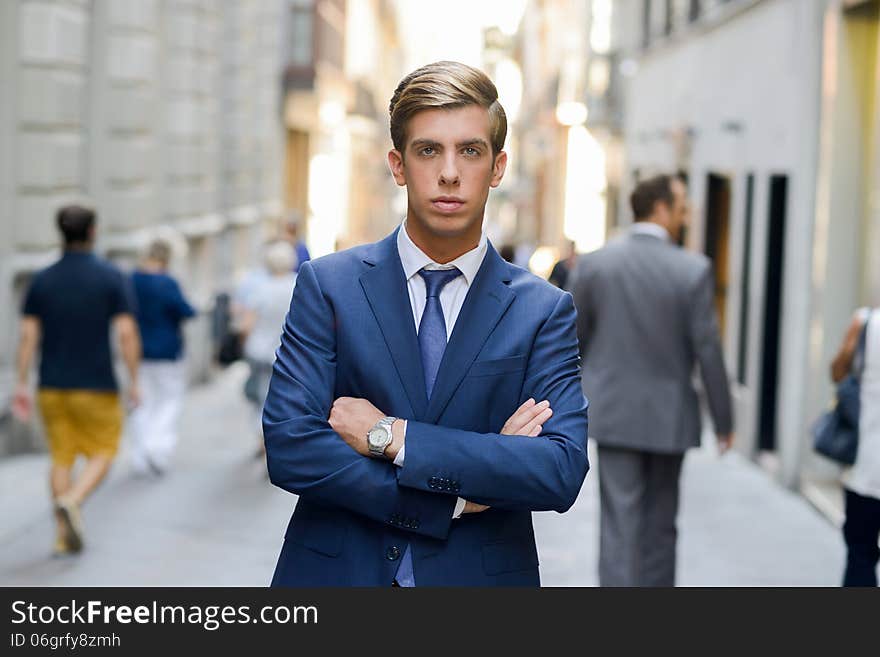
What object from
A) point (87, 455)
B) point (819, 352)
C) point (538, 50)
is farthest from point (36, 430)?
point (538, 50)

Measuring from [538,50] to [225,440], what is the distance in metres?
48.5

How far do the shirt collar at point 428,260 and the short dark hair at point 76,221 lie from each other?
228 inches

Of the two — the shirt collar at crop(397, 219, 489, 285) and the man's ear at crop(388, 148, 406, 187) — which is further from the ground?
the man's ear at crop(388, 148, 406, 187)

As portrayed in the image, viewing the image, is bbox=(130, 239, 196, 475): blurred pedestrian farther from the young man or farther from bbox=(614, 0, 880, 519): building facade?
the young man

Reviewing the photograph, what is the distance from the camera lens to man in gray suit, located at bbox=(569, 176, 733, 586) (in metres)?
7.12

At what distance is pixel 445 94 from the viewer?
3266 millimetres

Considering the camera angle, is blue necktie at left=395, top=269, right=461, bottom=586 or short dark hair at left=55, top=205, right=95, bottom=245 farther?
short dark hair at left=55, top=205, right=95, bottom=245

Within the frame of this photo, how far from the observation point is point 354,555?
3322mm

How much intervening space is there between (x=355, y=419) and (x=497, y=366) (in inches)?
12.1

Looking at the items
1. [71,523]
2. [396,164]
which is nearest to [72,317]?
[71,523]

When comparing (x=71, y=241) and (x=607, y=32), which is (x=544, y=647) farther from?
(x=607, y=32)

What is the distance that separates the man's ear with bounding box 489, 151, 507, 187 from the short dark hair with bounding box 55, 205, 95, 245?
5.84 m

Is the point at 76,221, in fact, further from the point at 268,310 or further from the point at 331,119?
the point at 331,119

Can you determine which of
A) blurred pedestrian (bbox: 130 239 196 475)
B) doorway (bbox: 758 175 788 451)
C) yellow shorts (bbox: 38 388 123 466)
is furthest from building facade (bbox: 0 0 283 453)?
doorway (bbox: 758 175 788 451)
